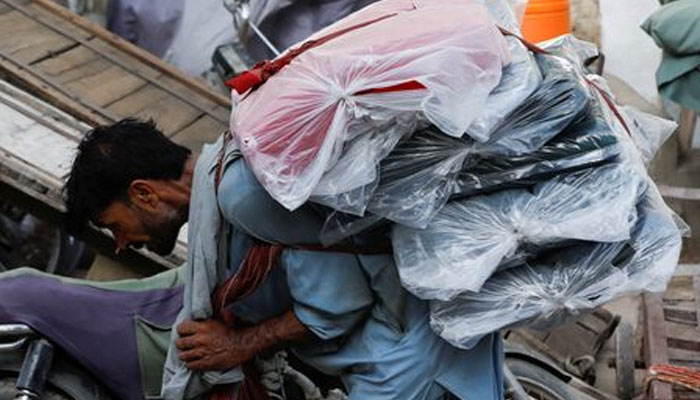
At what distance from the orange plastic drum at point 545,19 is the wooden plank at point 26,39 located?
7.25 ft

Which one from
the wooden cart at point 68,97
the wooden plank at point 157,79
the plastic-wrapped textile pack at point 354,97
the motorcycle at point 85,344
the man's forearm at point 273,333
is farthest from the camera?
the wooden plank at point 157,79

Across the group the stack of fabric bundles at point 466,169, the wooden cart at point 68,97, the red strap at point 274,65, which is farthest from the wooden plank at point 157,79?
the stack of fabric bundles at point 466,169

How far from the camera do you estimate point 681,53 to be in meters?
5.41

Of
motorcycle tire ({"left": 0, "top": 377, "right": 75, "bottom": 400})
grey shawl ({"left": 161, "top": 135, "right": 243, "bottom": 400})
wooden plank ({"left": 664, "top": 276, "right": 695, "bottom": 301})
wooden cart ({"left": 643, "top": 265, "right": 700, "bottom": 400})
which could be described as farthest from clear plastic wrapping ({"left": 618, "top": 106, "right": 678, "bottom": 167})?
wooden plank ({"left": 664, "top": 276, "right": 695, "bottom": 301})

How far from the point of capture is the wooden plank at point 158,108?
5059mm

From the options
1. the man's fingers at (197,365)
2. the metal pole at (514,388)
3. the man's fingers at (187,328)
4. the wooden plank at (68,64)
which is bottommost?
the metal pole at (514,388)

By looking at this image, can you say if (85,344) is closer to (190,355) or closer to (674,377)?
(190,355)

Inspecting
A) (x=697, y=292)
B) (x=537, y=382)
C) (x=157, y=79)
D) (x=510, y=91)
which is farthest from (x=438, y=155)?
(x=157, y=79)

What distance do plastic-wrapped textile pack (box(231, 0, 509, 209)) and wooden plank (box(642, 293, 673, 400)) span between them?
1956 millimetres

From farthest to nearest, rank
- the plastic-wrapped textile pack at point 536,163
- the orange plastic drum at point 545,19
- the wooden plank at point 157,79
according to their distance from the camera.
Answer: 1. the orange plastic drum at point 545,19
2. the wooden plank at point 157,79
3. the plastic-wrapped textile pack at point 536,163

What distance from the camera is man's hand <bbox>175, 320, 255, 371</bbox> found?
298 cm

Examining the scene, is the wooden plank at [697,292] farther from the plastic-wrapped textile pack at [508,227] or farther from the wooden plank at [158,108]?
the plastic-wrapped textile pack at [508,227]

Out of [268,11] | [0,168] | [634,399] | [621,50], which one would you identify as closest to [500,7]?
[0,168]

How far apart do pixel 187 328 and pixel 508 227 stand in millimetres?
837
